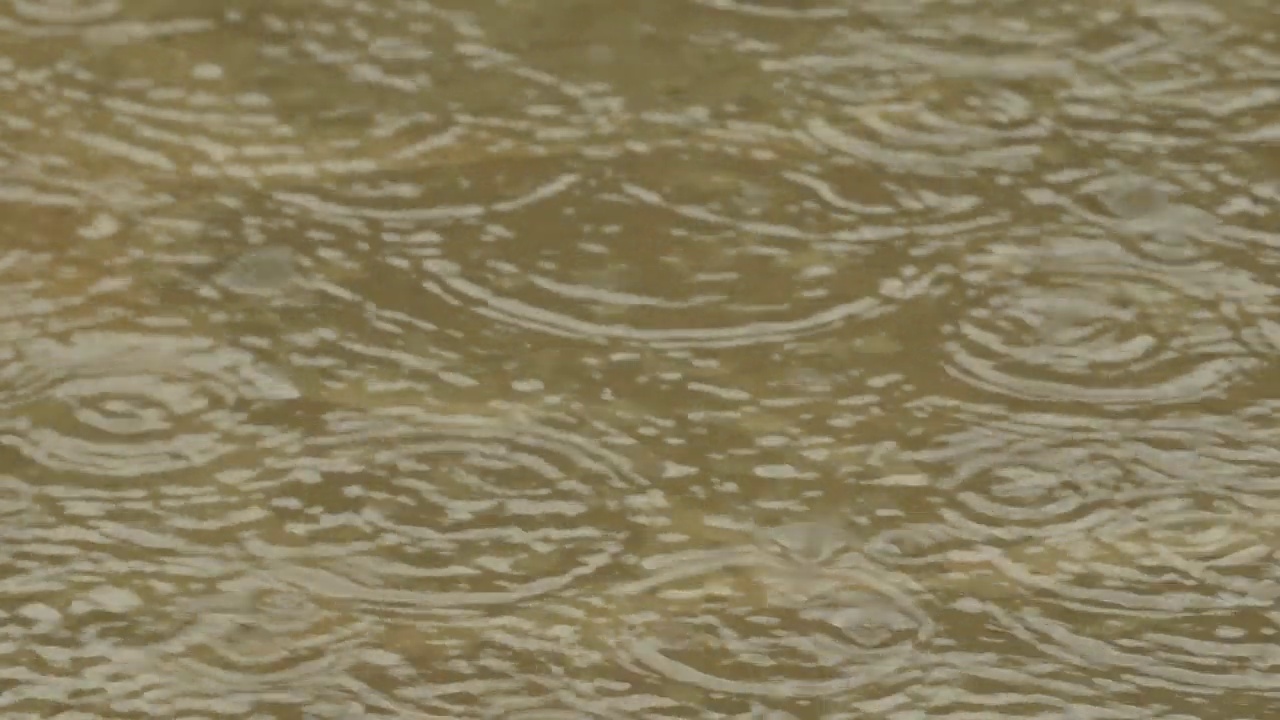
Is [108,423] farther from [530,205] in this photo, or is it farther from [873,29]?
[873,29]

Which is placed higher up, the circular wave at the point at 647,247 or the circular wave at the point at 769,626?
the circular wave at the point at 647,247

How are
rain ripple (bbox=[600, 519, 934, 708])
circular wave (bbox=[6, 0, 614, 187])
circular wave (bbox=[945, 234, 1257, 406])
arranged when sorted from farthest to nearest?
1. circular wave (bbox=[6, 0, 614, 187])
2. circular wave (bbox=[945, 234, 1257, 406])
3. rain ripple (bbox=[600, 519, 934, 708])

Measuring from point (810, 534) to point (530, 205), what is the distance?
0.25 metres

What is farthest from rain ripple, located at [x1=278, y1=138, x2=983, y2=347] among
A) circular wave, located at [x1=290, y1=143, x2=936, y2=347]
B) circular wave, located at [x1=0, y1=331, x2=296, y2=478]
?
circular wave, located at [x1=0, y1=331, x2=296, y2=478]

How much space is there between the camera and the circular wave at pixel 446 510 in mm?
949

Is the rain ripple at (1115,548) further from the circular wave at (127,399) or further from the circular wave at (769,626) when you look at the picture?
the circular wave at (127,399)

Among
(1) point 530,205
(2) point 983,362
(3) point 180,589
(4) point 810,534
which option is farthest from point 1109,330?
(3) point 180,589

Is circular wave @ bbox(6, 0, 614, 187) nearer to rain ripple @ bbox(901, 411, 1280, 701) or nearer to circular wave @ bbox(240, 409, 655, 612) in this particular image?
circular wave @ bbox(240, 409, 655, 612)

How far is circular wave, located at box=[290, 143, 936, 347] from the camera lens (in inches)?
41.5

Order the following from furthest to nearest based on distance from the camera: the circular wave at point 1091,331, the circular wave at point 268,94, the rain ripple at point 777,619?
1. the circular wave at point 268,94
2. the circular wave at point 1091,331
3. the rain ripple at point 777,619

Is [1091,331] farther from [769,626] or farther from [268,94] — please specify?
[268,94]

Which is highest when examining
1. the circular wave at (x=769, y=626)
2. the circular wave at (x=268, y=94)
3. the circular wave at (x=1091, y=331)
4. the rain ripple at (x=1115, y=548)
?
the circular wave at (x=268, y=94)

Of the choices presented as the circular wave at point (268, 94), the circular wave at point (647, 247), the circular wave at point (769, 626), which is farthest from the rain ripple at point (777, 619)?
the circular wave at point (268, 94)

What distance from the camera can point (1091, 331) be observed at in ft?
3.44
